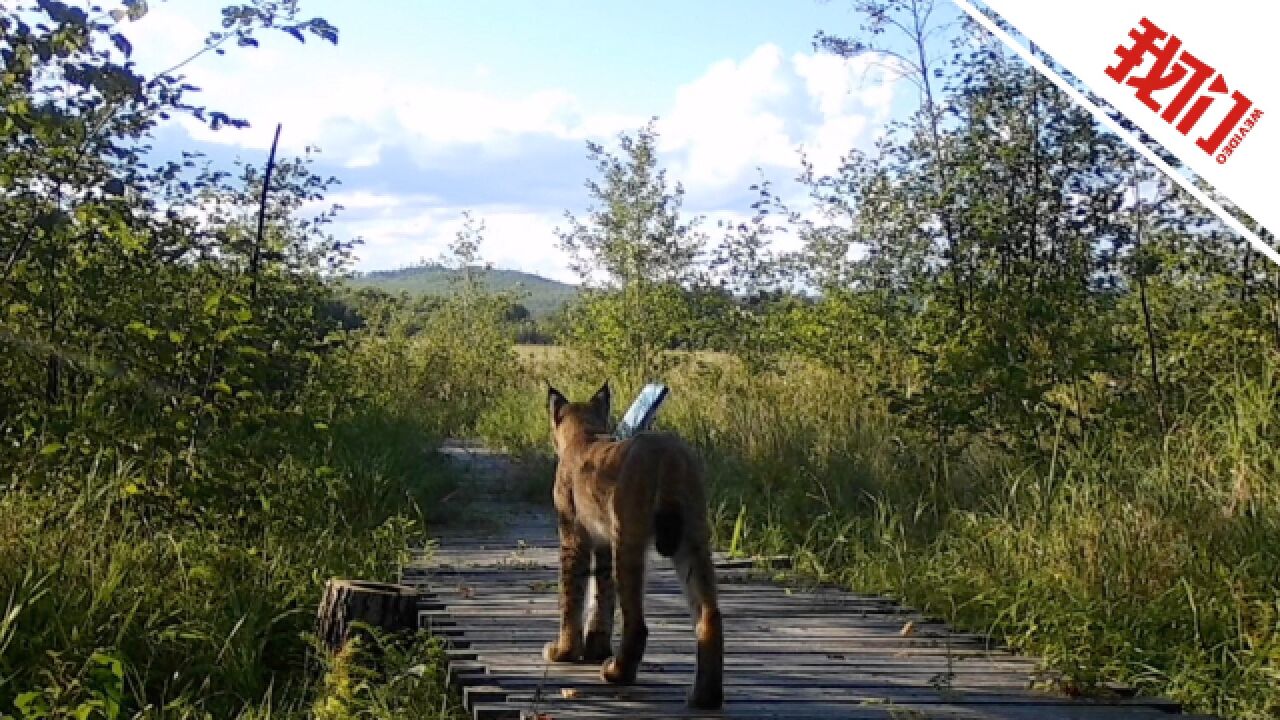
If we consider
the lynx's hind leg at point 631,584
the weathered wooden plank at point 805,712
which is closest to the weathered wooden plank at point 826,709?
the weathered wooden plank at point 805,712

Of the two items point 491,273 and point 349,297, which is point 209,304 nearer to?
point 349,297

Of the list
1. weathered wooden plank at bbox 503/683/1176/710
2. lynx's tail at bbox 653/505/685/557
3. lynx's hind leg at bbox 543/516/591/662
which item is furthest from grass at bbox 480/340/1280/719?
lynx's hind leg at bbox 543/516/591/662

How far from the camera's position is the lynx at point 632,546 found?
219 inches

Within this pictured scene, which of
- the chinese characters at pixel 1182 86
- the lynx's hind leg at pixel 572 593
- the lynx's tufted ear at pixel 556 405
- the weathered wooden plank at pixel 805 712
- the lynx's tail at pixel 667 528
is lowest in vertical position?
the weathered wooden plank at pixel 805 712

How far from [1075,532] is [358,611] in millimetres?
3696

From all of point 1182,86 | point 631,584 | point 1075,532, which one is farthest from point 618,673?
point 1182,86

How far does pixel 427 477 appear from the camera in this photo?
12.8 m

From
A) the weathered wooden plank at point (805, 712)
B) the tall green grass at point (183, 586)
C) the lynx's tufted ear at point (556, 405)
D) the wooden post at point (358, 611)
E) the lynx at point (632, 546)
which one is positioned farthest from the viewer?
the lynx's tufted ear at point (556, 405)

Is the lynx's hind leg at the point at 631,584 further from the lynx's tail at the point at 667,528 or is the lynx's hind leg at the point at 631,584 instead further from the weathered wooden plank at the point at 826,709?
the weathered wooden plank at the point at 826,709

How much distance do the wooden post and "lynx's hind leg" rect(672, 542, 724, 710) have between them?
1.93 meters

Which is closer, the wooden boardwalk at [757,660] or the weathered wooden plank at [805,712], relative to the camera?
the weathered wooden plank at [805,712]

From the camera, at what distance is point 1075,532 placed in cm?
768

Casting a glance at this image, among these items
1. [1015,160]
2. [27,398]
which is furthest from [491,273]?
[27,398]

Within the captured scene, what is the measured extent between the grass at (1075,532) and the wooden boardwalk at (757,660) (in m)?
0.30
